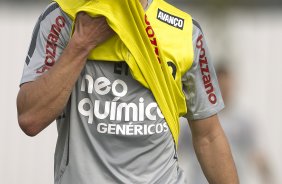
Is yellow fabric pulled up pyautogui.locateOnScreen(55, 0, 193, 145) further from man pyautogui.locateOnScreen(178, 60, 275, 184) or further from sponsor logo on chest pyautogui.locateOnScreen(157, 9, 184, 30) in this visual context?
man pyautogui.locateOnScreen(178, 60, 275, 184)

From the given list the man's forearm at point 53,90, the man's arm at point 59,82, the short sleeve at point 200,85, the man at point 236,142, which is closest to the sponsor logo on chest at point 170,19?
the short sleeve at point 200,85

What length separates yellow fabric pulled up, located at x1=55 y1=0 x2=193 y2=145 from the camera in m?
4.62

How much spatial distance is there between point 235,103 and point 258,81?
114 centimetres

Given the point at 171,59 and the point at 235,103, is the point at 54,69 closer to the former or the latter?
the point at 171,59

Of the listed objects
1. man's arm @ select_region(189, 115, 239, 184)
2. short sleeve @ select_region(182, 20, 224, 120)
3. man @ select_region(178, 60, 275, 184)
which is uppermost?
short sleeve @ select_region(182, 20, 224, 120)

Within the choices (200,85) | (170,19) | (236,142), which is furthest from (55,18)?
(236,142)

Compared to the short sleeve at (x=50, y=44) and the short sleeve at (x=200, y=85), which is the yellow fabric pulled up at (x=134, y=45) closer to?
the short sleeve at (x=50, y=44)

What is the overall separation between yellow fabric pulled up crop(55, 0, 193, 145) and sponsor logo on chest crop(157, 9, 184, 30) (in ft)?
0.46

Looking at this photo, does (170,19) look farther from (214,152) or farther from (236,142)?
(236,142)

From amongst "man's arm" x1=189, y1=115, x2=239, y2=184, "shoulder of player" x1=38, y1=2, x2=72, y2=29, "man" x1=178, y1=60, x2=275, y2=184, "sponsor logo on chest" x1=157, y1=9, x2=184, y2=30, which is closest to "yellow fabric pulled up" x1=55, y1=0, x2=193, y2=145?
"shoulder of player" x1=38, y1=2, x2=72, y2=29

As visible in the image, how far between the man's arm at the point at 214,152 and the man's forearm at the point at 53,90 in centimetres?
92

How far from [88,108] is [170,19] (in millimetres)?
631

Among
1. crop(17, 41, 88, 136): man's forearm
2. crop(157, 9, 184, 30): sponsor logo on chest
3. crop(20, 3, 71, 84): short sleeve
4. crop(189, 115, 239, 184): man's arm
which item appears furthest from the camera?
crop(189, 115, 239, 184): man's arm

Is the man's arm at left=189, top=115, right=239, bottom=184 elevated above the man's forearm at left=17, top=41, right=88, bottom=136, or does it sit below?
below
